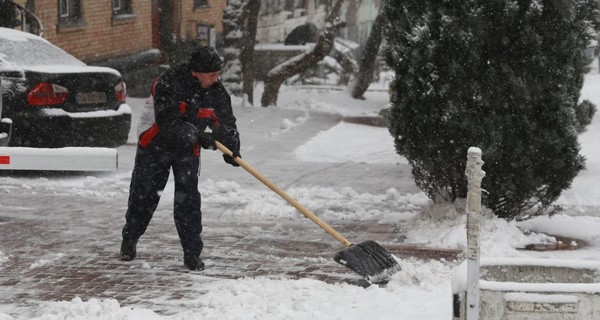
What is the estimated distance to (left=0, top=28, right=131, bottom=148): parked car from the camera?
1131 cm

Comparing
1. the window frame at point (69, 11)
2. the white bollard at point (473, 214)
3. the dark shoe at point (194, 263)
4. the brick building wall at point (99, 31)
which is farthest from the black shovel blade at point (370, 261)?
the window frame at point (69, 11)

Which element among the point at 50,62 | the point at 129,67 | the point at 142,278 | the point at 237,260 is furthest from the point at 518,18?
the point at 129,67

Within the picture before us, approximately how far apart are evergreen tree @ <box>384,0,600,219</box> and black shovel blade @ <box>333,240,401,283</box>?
4.58ft

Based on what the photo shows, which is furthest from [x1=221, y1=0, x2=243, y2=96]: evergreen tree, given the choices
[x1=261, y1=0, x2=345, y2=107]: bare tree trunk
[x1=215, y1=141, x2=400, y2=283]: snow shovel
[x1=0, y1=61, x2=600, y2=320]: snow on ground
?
[x1=215, y1=141, x2=400, y2=283]: snow shovel

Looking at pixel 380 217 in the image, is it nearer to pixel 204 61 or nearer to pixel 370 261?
pixel 370 261

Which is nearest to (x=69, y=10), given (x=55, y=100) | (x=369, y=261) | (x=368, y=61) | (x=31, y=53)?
(x=368, y=61)

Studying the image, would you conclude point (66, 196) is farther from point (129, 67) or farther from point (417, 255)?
point (129, 67)

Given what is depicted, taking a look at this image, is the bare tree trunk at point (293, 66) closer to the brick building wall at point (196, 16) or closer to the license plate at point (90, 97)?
the brick building wall at point (196, 16)

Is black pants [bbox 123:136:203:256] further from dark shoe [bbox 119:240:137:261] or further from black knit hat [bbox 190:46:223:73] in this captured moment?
black knit hat [bbox 190:46:223:73]

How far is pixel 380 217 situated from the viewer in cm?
944

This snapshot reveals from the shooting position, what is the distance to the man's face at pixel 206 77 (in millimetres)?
6961

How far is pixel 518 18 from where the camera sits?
778cm

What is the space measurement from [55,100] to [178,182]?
16.0 ft

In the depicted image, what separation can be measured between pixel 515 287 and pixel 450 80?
349 centimetres
